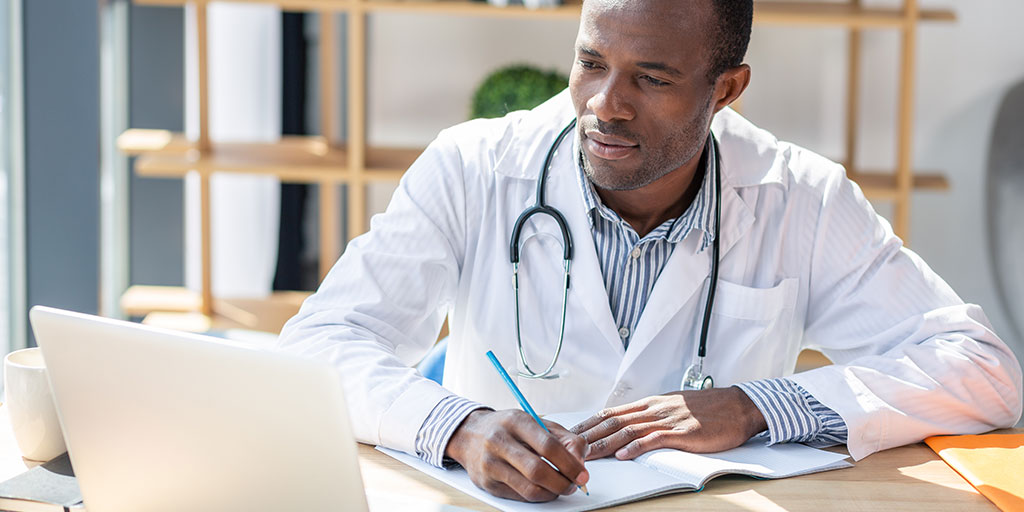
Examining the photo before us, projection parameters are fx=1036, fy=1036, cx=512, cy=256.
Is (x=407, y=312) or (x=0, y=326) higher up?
(x=407, y=312)

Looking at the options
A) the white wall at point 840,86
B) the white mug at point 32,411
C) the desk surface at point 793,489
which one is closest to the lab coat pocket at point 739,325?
the desk surface at point 793,489

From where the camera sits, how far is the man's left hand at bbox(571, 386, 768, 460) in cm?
121

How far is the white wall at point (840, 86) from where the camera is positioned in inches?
135

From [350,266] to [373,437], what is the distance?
1.14 ft

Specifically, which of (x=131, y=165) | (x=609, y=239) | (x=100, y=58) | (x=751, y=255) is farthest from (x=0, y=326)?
(x=751, y=255)

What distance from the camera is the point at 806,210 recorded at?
164 centimetres

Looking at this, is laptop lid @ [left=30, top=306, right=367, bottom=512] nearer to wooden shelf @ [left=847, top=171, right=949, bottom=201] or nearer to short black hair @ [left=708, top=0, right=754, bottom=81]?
short black hair @ [left=708, top=0, right=754, bottom=81]

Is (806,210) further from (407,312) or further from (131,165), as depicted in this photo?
(131,165)

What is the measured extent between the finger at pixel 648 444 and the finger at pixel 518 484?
0.16 metres

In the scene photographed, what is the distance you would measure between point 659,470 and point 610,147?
52 centimetres

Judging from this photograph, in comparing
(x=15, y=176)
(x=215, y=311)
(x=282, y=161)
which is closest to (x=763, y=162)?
(x=282, y=161)

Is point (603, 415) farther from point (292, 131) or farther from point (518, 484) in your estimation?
point (292, 131)

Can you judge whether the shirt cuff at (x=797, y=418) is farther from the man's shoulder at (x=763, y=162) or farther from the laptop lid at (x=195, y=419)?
the laptop lid at (x=195, y=419)

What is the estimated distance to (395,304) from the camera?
4.96 ft
